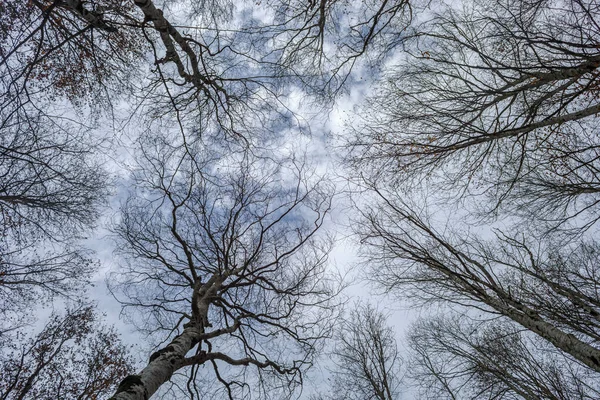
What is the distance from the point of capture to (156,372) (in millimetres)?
3195

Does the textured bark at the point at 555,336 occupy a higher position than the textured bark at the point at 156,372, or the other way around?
the textured bark at the point at 555,336

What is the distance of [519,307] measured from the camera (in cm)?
391

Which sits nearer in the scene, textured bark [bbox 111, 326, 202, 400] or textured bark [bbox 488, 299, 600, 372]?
textured bark [bbox 111, 326, 202, 400]

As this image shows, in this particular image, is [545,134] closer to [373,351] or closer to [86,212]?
[373,351]

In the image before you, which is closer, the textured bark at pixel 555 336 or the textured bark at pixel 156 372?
the textured bark at pixel 156 372

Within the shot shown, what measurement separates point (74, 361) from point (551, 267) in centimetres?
1284

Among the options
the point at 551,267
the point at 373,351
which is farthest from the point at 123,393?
the point at 373,351

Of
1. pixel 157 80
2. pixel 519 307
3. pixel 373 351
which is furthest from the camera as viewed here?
pixel 373 351

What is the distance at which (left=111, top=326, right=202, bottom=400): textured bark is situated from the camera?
283cm

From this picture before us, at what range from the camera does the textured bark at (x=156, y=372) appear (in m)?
2.83

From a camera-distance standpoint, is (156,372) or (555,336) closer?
(156,372)

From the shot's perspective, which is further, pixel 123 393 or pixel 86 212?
pixel 86 212

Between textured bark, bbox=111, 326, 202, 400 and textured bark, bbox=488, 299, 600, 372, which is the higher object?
textured bark, bbox=488, 299, 600, 372

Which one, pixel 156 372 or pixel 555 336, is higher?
pixel 555 336
